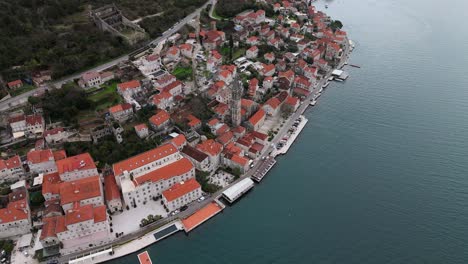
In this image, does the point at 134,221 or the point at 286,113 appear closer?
the point at 134,221

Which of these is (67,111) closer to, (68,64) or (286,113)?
(68,64)

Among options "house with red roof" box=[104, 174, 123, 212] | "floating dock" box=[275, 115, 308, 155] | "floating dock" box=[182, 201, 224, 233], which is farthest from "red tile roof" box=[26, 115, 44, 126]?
"floating dock" box=[275, 115, 308, 155]

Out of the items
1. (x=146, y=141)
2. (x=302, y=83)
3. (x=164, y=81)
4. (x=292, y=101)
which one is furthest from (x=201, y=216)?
(x=302, y=83)

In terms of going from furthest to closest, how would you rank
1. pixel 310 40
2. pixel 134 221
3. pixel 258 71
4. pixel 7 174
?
pixel 310 40 → pixel 258 71 → pixel 7 174 → pixel 134 221

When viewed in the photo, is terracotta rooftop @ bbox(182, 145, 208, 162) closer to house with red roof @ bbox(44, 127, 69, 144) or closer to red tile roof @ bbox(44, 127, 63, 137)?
house with red roof @ bbox(44, 127, 69, 144)

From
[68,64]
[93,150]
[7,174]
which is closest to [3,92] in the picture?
[68,64]

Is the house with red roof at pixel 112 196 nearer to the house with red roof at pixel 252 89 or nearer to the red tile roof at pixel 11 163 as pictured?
the red tile roof at pixel 11 163

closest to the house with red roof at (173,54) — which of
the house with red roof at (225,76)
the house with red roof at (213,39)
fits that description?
the house with red roof at (213,39)
